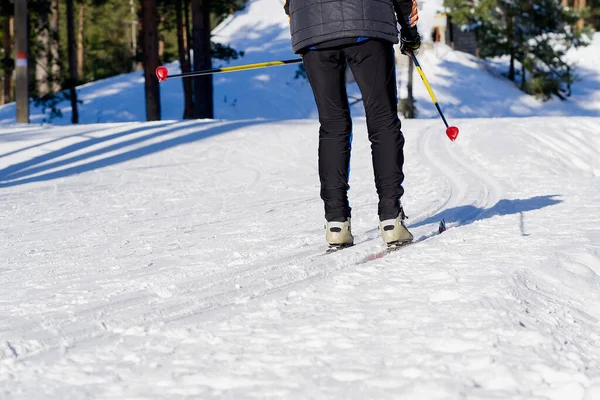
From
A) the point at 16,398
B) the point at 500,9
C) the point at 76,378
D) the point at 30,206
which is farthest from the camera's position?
the point at 500,9

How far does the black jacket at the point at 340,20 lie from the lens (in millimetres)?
4805

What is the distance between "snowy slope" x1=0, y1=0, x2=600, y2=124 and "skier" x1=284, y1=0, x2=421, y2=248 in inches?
891

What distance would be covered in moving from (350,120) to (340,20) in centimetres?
Answer: 58

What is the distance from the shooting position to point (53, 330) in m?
3.20

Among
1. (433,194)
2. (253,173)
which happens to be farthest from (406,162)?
(433,194)

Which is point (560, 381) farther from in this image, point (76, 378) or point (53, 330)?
point (53, 330)

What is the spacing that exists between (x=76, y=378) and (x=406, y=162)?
8268 millimetres

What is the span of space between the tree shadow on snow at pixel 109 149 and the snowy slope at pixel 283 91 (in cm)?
1367

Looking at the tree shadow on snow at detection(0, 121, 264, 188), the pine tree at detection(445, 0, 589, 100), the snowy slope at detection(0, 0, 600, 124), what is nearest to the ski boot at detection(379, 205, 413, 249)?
the tree shadow on snow at detection(0, 121, 264, 188)

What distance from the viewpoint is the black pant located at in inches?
195

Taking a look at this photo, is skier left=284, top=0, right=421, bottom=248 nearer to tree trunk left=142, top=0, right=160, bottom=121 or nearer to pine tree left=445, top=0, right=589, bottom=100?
tree trunk left=142, top=0, right=160, bottom=121

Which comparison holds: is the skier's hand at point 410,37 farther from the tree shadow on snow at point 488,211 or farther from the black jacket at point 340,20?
the tree shadow on snow at point 488,211

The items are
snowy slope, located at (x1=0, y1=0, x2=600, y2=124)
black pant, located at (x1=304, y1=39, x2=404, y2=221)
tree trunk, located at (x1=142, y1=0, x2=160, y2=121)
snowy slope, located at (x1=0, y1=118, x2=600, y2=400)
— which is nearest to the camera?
snowy slope, located at (x1=0, y1=118, x2=600, y2=400)

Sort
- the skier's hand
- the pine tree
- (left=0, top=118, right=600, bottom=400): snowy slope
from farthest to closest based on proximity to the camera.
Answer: the pine tree, the skier's hand, (left=0, top=118, right=600, bottom=400): snowy slope
